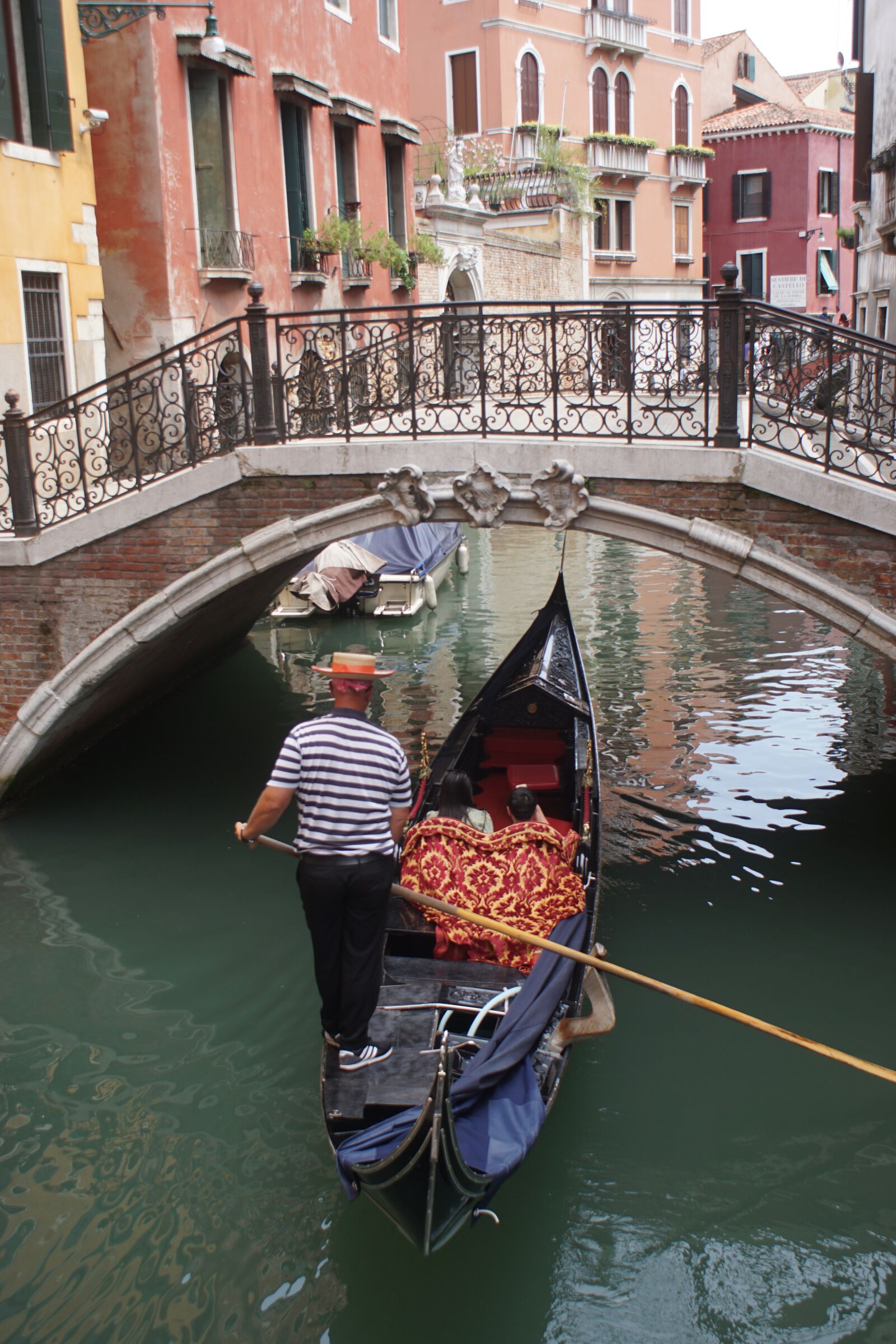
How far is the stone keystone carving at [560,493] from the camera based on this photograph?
18.1 ft

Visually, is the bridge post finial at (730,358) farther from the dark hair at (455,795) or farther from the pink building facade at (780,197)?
the pink building facade at (780,197)

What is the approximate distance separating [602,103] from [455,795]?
820 inches

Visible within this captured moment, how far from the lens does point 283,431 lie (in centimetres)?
602

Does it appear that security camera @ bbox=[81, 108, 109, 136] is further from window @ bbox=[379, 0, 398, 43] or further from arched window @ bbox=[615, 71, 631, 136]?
arched window @ bbox=[615, 71, 631, 136]

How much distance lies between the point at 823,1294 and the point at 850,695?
5.86m

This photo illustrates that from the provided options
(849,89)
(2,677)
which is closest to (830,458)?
(2,677)

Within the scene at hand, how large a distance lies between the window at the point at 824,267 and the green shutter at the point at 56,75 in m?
21.8

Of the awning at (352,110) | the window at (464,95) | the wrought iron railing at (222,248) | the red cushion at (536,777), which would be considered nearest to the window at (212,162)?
the wrought iron railing at (222,248)

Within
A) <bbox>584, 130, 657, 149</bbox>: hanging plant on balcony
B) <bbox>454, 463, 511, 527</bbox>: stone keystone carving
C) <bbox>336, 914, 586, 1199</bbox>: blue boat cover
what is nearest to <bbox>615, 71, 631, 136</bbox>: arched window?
<bbox>584, 130, 657, 149</bbox>: hanging plant on balcony

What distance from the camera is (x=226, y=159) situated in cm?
962

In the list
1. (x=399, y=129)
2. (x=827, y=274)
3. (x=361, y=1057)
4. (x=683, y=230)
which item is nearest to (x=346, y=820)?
(x=361, y=1057)

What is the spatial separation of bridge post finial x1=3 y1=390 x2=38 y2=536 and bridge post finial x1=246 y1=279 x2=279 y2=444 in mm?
1199

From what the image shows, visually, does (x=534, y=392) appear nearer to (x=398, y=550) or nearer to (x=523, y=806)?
(x=523, y=806)

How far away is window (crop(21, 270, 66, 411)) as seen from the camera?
7359 mm
